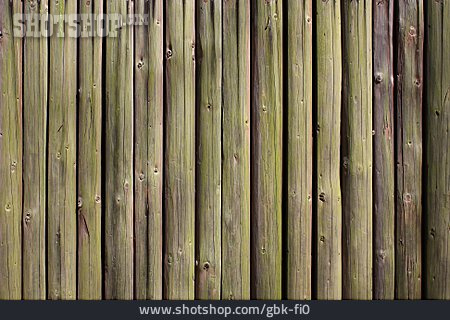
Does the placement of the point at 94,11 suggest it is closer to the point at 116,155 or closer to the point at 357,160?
the point at 116,155

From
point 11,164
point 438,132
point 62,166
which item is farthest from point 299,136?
point 11,164

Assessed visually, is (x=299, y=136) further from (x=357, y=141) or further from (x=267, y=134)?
(x=357, y=141)

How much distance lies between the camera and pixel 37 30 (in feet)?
12.6

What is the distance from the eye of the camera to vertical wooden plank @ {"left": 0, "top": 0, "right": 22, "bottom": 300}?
3.80 metres

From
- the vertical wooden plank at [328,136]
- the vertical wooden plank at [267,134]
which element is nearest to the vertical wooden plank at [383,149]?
the vertical wooden plank at [328,136]

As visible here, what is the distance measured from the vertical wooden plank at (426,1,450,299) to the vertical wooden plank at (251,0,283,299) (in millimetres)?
837

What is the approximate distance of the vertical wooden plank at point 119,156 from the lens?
3756 mm

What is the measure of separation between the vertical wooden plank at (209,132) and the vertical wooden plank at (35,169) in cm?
87

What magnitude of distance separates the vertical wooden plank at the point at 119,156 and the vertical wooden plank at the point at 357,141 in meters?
1.19

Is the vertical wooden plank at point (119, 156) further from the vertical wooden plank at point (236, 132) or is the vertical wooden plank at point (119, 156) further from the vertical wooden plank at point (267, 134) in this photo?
the vertical wooden plank at point (267, 134)

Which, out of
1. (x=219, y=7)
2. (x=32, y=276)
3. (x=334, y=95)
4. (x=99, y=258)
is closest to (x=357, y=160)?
(x=334, y=95)

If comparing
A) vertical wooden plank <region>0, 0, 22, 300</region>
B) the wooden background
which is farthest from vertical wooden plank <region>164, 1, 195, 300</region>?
vertical wooden plank <region>0, 0, 22, 300</region>

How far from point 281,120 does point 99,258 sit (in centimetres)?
127

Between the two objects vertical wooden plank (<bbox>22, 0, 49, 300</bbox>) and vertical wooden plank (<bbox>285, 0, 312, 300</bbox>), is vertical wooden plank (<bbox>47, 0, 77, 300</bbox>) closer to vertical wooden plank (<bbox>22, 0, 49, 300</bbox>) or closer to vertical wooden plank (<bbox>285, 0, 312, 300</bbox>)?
vertical wooden plank (<bbox>22, 0, 49, 300</bbox>)
